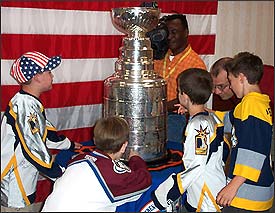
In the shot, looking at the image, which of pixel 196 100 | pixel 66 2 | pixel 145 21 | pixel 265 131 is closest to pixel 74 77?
pixel 66 2

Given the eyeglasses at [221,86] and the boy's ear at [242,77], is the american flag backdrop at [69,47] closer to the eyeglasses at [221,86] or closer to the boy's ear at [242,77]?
the eyeglasses at [221,86]

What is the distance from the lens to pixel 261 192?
1.73m

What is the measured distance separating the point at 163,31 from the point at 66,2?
1.65 ft

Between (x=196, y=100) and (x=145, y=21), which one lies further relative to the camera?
(x=145, y=21)

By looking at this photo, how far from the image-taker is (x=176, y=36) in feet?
7.84

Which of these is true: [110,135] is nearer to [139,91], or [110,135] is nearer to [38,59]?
[139,91]

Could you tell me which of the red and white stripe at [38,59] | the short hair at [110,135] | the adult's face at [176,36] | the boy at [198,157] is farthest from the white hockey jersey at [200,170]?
the adult's face at [176,36]

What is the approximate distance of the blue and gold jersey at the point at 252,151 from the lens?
1.65 m

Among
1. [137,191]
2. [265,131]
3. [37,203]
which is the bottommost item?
[37,203]

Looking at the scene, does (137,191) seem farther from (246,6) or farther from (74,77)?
(246,6)

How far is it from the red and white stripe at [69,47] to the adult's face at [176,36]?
31cm

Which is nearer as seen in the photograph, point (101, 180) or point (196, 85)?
point (101, 180)

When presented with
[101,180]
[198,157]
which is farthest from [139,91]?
[101,180]

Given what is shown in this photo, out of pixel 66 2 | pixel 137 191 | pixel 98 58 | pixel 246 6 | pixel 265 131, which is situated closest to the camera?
pixel 137 191
